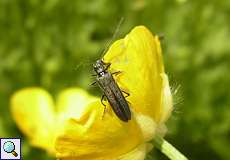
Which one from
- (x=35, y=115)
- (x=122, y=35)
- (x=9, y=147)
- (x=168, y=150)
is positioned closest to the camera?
(x=168, y=150)

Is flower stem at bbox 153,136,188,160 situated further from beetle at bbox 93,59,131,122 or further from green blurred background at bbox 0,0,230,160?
green blurred background at bbox 0,0,230,160

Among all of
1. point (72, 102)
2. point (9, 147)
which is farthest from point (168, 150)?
point (72, 102)

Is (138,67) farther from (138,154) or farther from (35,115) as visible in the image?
(35,115)

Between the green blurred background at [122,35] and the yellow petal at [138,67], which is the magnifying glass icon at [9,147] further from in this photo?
the green blurred background at [122,35]

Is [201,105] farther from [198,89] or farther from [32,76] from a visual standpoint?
[32,76]

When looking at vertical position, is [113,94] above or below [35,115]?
below

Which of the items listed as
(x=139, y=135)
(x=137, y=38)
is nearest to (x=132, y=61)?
(x=137, y=38)
